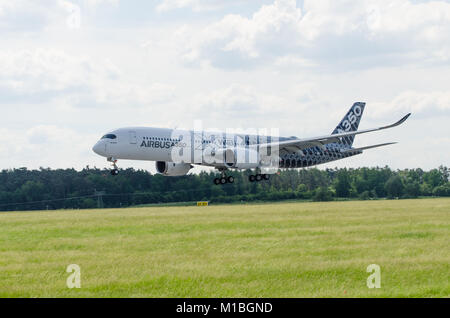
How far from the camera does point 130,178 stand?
123500mm

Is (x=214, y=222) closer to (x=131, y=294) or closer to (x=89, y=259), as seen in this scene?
(x=89, y=259)

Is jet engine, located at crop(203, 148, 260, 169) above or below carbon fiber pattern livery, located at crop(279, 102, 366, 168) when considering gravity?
below

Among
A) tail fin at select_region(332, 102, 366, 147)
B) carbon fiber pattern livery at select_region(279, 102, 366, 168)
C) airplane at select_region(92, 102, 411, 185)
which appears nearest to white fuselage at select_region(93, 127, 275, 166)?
airplane at select_region(92, 102, 411, 185)

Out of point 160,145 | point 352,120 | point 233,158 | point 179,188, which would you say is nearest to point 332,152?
point 352,120

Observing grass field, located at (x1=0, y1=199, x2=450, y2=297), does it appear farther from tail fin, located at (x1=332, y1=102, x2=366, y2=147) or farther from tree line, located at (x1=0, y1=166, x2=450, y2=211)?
tree line, located at (x1=0, y1=166, x2=450, y2=211)

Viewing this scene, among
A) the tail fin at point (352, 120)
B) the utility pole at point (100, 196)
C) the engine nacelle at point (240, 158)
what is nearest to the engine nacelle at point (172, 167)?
the engine nacelle at point (240, 158)

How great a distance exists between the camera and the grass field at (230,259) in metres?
26.0

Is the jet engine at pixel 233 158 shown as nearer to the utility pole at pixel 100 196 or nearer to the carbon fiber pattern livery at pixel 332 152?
the carbon fiber pattern livery at pixel 332 152

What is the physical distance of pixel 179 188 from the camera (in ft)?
386

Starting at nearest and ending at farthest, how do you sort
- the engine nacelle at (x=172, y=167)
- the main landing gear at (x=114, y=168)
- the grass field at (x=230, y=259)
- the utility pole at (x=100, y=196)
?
the grass field at (x=230, y=259)
the main landing gear at (x=114, y=168)
the engine nacelle at (x=172, y=167)
the utility pole at (x=100, y=196)

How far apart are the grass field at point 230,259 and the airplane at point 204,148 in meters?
10.2

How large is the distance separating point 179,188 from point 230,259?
84.5 m

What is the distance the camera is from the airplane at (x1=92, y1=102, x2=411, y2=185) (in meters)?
62.5

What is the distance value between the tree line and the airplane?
38403 mm
